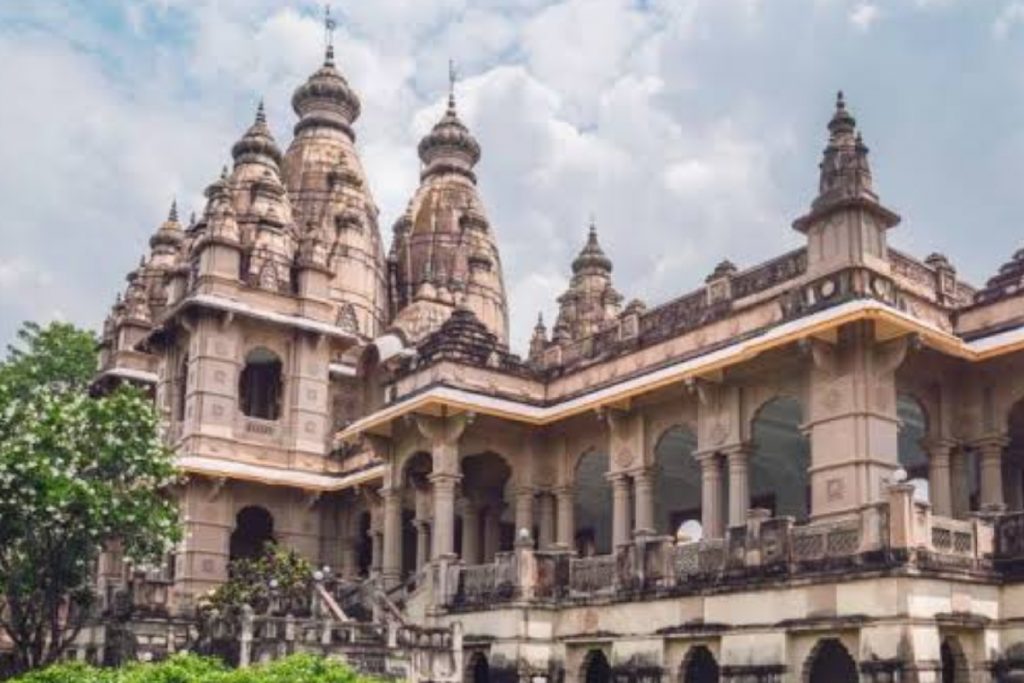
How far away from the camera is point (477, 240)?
154ft

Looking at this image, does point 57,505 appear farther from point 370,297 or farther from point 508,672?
point 370,297

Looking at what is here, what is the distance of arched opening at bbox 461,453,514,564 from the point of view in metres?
28.4

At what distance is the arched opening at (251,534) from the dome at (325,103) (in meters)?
16.3

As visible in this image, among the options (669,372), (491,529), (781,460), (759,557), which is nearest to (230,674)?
(759,557)

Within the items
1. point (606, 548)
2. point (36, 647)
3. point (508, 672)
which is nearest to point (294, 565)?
point (36, 647)

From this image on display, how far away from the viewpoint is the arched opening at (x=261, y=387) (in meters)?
36.3

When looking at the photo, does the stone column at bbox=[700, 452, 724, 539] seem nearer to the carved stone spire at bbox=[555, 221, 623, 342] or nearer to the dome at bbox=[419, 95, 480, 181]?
the carved stone spire at bbox=[555, 221, 623, 342]

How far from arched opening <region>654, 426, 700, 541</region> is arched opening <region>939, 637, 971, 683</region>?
25.1ft

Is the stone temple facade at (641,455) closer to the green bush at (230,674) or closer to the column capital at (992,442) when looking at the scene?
the column capital at (992,442)

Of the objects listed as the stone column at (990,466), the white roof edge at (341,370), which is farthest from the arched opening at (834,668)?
the white roof edge at (341,370)

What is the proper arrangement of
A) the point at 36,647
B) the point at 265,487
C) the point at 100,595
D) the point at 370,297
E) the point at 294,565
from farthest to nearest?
the point at 370,297 < the point at 265,487 < the point at 100,595 < the point at 294,565 < the point at 36,647

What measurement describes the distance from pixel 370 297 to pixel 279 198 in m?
5.51

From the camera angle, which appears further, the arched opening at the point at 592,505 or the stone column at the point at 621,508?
the arched opening at the point at 592,505

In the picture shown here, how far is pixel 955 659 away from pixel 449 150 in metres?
35.2
